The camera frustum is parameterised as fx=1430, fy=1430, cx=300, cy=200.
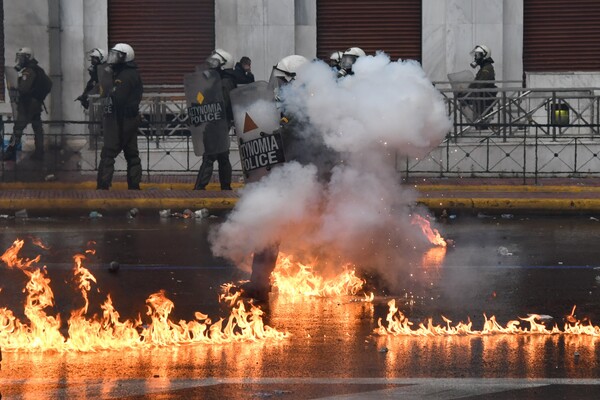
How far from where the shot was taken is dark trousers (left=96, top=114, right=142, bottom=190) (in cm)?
1953

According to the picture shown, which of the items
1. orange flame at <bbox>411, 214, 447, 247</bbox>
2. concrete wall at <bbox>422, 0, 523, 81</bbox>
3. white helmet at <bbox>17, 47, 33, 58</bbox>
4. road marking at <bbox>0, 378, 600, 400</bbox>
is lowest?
road marking at <bbox>0, 378, 600, 400</bbox>

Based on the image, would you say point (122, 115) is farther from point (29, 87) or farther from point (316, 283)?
point (316, 283)

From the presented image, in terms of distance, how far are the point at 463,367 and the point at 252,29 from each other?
18.9 meters

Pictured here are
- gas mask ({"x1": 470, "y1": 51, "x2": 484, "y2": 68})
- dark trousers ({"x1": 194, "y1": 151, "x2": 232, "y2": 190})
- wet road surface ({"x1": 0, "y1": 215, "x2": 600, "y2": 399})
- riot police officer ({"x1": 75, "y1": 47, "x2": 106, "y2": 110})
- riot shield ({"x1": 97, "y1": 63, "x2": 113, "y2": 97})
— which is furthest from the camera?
gas mask ({"x1": 470, "y1": 51, "x2": 484, "y2": 68})

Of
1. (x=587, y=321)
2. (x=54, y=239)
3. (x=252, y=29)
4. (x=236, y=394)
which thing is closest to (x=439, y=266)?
(x=587, y=321)

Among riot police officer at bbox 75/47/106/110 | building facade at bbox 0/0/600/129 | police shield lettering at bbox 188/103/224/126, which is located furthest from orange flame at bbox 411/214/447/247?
building facade at bbox 0/0/600/129

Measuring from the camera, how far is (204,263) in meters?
13.4

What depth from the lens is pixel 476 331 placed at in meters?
9.66

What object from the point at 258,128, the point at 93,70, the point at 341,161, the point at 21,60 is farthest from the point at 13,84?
the point at 341,161

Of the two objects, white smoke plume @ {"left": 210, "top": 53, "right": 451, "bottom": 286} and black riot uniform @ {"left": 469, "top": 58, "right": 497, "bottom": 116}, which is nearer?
white smoke plume @ {"left": 210, "top": 53, "right": 451, "bottom": 286}

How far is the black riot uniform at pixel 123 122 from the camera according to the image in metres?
19.3

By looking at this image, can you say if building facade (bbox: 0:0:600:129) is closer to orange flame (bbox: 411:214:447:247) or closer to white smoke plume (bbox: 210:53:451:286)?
orange flame (bbox: 411:214:447:247)

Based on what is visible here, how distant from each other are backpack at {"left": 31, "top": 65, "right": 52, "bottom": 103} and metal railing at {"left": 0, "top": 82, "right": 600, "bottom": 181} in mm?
1265

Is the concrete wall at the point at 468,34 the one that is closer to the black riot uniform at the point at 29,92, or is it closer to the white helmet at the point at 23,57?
the black riot uniform at the point at 29,92
